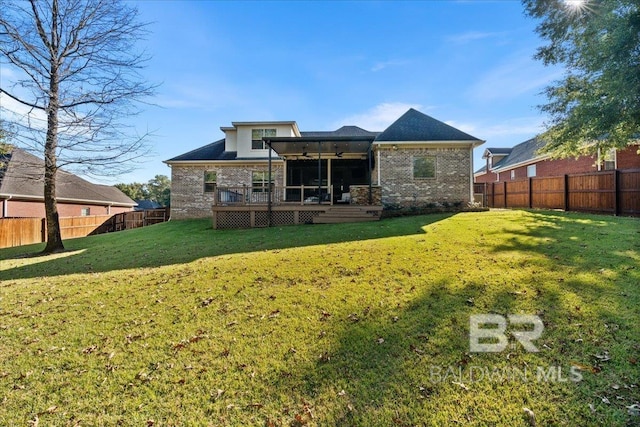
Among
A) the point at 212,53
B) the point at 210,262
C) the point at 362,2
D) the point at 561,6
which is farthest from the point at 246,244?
the point at 561,6

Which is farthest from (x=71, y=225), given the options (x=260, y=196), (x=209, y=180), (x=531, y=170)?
(x=531, y=170)

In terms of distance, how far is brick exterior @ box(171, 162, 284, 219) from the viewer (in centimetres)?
1848

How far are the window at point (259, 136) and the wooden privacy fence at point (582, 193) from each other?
50.2 ft

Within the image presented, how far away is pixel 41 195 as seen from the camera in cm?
1972

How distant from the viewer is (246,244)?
963cm

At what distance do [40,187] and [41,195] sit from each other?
3.23 feet

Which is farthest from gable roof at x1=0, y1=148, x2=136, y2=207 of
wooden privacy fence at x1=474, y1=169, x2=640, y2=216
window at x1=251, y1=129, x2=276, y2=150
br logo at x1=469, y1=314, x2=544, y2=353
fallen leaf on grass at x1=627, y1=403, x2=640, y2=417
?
wooden privacy fence at x1=474, y1=169, x2=640, y2=216

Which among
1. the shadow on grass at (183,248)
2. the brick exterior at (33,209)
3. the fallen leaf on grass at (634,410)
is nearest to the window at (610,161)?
the shadow on grass at (183,248)

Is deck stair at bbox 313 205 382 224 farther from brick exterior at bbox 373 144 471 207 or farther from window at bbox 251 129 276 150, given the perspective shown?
window at bbox 251 129 276 150

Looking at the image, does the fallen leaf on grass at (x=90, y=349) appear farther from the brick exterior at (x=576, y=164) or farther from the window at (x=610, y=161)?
the window at (x=610, y=161)

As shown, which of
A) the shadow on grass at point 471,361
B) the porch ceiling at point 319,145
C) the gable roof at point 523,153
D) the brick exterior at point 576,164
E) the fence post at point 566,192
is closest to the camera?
the shadow on grass at point 471,361

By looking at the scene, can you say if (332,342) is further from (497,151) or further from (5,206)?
(497,151)

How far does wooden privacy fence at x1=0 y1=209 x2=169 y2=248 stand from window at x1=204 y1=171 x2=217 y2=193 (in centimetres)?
530

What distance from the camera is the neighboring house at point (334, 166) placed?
48.2 feet
